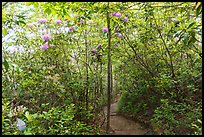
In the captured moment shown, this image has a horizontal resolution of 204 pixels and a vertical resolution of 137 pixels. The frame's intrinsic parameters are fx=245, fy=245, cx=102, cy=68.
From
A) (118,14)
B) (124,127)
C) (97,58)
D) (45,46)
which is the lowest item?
(124,127)

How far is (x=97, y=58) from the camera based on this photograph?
8.57ft

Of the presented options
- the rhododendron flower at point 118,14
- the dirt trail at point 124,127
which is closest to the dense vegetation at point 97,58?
the rhododendron flower at point 118,14

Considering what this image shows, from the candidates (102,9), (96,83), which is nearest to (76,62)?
(96,83)

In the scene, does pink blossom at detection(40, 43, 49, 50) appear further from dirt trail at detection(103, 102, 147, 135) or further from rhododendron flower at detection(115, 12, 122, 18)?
dirt trail at detection(103, 102, 147, 135)

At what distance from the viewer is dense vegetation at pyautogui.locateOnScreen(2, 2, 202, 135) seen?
85.4 inches

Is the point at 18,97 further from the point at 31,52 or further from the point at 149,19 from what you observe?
the point at 149,19

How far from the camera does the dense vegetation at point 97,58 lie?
2170 mm

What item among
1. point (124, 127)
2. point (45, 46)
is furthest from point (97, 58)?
point (124, 127)

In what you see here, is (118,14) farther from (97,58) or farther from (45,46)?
(45,46)

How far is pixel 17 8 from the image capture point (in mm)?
2438

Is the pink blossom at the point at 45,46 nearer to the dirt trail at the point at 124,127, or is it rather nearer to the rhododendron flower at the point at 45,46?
the rhododendron flower at the point at 45,46

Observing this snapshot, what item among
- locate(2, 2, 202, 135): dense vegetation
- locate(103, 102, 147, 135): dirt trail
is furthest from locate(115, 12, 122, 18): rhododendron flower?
locate(103, 102, 147, 135): dirt trail

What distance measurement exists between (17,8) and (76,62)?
33.0 inches

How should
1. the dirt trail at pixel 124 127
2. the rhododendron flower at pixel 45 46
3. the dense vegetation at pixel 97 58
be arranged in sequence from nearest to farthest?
the dense vegetation at pixel 97 58 < the rhododendron flower at pixel 45 46 < the dirt trail at pixel 124 127
